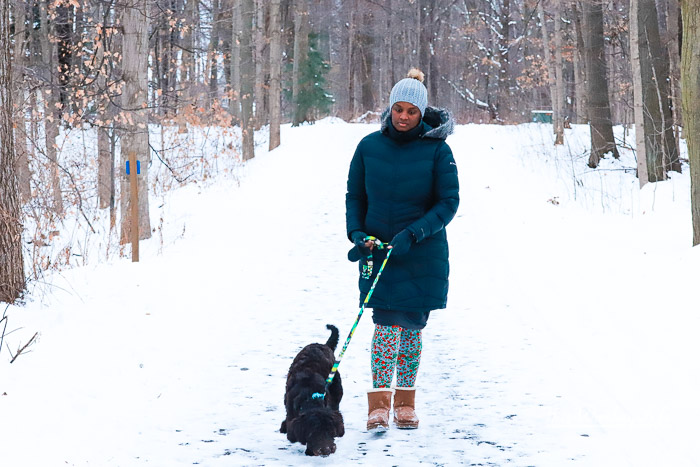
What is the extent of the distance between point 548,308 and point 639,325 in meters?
1.06

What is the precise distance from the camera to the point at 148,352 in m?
5.54

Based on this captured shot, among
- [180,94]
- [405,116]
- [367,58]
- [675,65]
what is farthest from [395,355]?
[367,58]

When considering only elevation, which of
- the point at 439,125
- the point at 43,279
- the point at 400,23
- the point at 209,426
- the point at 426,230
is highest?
the point at 400,23

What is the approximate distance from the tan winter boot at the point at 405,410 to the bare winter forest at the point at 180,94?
3.64m

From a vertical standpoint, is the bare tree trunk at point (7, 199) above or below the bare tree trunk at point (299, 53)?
below

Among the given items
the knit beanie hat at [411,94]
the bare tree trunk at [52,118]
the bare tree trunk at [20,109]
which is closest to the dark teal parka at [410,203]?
the knit beanie hat at [411,94]

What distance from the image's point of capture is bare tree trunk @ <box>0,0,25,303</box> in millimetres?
5875

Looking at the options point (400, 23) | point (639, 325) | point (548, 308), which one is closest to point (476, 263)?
point (548, 308)

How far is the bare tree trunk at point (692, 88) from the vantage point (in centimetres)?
726

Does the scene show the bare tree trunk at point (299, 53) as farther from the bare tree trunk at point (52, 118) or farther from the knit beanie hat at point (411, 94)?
the knit beanie hat at point (411, 94)

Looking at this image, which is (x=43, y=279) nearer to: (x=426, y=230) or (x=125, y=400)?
(x=125, y=400)

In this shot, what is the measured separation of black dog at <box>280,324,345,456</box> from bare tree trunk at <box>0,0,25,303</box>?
3.16 m

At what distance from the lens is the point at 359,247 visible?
4.00m

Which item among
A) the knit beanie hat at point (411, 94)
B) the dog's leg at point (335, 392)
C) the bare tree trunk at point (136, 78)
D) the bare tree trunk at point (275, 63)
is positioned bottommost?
the dog's leg at point (335, 392)
